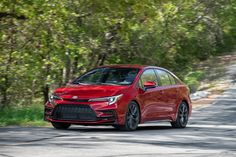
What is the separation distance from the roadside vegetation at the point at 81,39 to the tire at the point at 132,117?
3113 millimetres

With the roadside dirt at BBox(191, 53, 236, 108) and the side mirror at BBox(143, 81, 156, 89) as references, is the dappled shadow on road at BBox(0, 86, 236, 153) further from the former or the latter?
the roadside dirt at BBox(191, 53, 236, 108)

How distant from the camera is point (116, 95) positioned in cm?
1391

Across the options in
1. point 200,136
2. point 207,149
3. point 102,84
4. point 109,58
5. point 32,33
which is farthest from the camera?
point 109,58

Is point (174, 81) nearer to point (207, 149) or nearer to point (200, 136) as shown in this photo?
point (200, 136)

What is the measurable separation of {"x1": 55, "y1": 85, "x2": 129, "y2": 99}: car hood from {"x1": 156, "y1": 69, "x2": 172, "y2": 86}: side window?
1.90 m

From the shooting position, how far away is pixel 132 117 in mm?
14414

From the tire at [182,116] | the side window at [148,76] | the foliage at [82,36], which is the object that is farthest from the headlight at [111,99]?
the foliage at [82,36]

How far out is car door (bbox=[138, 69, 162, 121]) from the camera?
14.8 meters

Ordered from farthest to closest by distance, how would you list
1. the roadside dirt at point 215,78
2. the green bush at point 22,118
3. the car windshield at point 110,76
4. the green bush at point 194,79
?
the green bush at point 194,79
the roadside dirt at point 215,78
the green bush at point 22,118
the car windshield at point 110,76

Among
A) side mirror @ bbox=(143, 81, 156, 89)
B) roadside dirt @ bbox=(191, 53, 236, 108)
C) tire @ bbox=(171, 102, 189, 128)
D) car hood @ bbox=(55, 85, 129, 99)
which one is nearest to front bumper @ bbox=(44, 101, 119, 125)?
car hood @ bbox=(55, 85, 129, 99)

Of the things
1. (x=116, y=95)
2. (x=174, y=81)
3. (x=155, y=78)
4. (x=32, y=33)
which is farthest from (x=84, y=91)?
(x=32, y=33)

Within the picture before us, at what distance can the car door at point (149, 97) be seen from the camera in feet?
48.6

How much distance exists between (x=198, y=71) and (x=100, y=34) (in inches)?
424

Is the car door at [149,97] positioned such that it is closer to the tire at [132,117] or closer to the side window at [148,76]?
the side window at [148,76]
